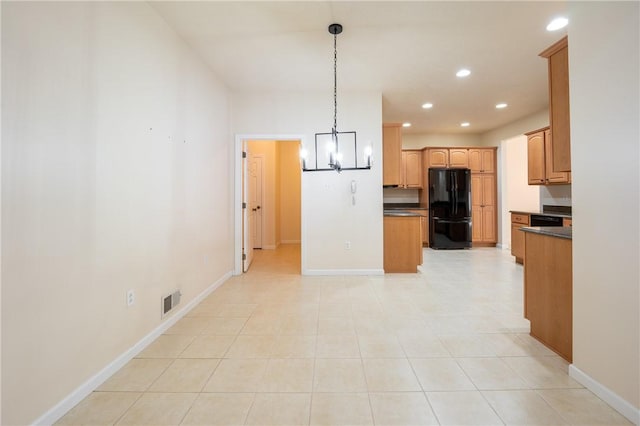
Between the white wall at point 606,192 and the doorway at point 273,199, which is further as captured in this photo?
the doorway at point 273,199

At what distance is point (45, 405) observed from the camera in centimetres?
133

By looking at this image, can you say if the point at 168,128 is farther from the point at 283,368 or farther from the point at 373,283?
the point at 373,283

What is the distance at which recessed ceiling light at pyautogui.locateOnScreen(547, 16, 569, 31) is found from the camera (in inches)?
98.0

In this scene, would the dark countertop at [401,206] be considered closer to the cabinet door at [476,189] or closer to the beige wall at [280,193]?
the cabinet door at [476,189]

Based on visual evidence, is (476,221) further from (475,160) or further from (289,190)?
(289,190)

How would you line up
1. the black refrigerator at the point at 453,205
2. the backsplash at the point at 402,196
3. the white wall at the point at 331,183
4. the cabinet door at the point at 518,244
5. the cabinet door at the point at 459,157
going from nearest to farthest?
the white wall at the point at 331,183 → the cabinet door at the point at 518,244 → the black refrigerator at the point at 453,205 → the cabinet door at the point at 459,157 → the backsplash at the point at 402,196

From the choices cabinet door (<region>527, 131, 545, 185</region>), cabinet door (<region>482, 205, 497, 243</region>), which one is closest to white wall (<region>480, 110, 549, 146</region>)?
cabinet door (<region>527, 131, 545, 185</region>)

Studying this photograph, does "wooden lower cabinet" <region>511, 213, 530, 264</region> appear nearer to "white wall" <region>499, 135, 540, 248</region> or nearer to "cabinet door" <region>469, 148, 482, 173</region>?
"white wall" <region>499, 135, 540, 248</region>

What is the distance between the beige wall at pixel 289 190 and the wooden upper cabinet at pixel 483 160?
4.35 metres

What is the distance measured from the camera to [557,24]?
101 inches

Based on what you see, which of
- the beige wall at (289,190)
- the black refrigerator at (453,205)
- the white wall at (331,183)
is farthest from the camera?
the beige wall at (289,190)

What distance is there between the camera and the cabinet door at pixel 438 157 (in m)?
6.38

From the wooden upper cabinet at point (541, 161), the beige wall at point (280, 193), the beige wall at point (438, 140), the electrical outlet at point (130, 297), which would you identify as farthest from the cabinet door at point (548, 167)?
the electrical outlet at point (130, 297)

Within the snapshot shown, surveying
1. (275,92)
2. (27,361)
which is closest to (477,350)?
(27,361)
